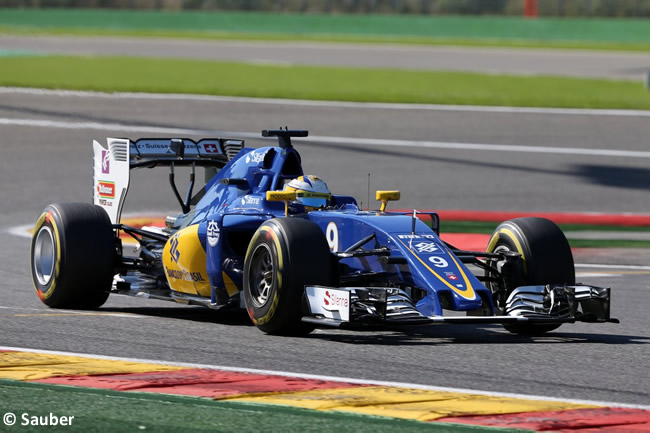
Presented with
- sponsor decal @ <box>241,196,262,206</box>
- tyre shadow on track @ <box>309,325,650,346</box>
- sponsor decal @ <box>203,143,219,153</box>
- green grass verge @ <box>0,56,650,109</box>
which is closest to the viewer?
tyre shadow on track @ <box>309,325,650,346</box>

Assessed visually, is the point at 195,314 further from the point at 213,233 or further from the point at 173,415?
the point at 173,415

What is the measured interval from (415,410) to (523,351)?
219 centimetres

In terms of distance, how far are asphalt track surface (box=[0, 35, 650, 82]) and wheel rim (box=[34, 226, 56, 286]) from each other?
91.0ft

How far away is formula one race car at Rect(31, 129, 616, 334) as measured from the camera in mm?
8750

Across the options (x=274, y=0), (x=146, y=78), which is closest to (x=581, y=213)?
(x=146, y=78)

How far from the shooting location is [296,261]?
8.72 meters

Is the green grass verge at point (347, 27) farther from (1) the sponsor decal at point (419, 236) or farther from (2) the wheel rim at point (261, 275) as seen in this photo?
(2) the wheel rim at point (261, 275)

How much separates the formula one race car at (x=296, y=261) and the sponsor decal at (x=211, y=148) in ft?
0.98

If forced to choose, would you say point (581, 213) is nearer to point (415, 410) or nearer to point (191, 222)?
point (191, 222)

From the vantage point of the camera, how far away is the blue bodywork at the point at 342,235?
8891 millimetres

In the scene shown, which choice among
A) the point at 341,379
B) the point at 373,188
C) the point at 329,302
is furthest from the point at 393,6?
the point at 341,379

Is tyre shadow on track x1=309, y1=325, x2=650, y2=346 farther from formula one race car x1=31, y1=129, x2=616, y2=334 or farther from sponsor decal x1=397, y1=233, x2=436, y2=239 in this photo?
sponsor decal x1=397, y1=233, x2=436, y2=239

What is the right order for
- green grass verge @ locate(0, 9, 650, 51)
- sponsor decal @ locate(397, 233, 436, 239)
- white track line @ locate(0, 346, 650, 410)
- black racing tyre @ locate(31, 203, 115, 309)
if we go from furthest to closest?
green grass verge @ locate(0, 9, 650, 51)
black racing tyre @ locate(31, 203, 115, 309)
sponsor decal @ locate(397, 233, 436, 239)
white track line @ locate(0, 346, 650, 410)

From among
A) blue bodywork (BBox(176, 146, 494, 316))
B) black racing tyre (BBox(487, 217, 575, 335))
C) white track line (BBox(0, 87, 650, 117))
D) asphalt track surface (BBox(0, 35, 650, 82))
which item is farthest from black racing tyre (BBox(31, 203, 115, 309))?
asphalt track surface (BBox(0, 35, 650, 82))
